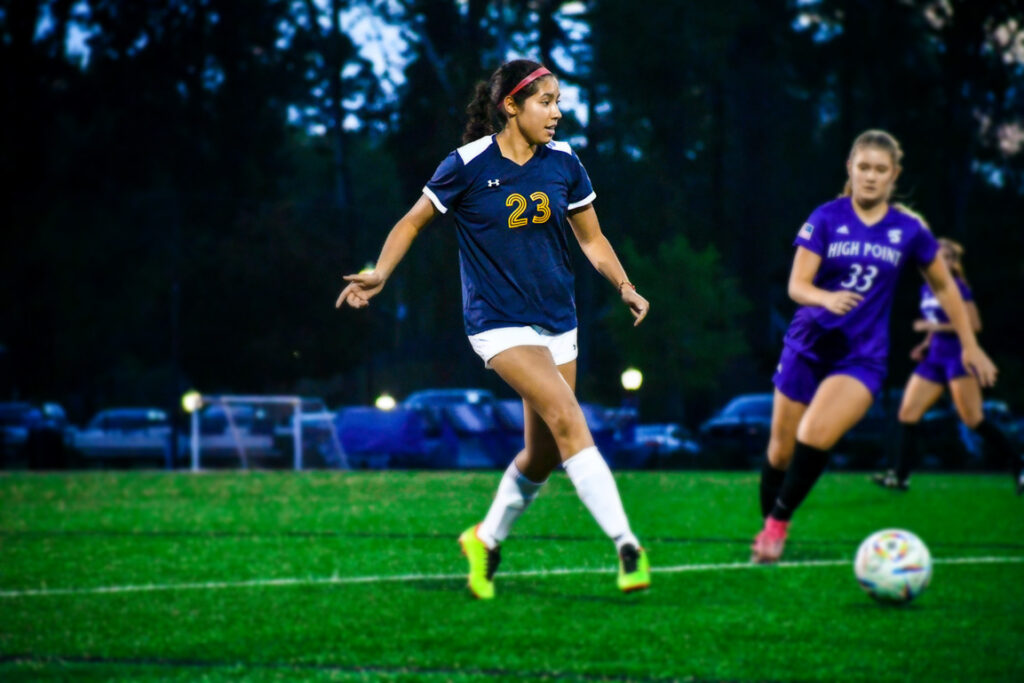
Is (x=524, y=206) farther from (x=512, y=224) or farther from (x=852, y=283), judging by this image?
(x=852, y=283)

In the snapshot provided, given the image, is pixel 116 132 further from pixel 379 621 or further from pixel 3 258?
pixel 379 621

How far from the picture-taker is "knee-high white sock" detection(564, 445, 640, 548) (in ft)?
14.8

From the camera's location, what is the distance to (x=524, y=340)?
4707 millimetres

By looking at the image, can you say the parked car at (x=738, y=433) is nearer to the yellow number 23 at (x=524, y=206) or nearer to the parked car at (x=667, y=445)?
the parked car at (x=667, y=445)

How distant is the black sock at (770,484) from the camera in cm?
771

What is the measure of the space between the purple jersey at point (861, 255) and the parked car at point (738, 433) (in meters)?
17.6

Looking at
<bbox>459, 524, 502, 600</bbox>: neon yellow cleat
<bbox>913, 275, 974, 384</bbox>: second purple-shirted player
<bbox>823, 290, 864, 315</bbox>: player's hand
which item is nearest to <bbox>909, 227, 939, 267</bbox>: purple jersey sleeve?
<bbox>823, 290, 864, 315</bbox>: player's hand

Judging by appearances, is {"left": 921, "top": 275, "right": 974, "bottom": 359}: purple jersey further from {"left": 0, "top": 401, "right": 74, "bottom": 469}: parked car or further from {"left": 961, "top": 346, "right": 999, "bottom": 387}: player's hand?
{"left": 0, "top": 401, "right": 74, "bottom": 469}: parked car

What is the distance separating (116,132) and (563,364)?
29249mm

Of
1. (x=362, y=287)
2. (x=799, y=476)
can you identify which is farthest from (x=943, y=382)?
(x=362, y=287)

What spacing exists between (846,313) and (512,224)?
268cm

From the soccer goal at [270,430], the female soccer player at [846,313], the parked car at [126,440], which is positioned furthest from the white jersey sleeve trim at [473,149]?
the parked car at [126,440]

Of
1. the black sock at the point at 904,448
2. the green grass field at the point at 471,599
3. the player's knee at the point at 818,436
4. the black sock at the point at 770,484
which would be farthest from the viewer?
the black sock at the point at 904,448

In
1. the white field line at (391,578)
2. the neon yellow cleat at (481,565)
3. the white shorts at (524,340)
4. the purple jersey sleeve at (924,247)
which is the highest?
the purple jersey sleeve at (924,247)
